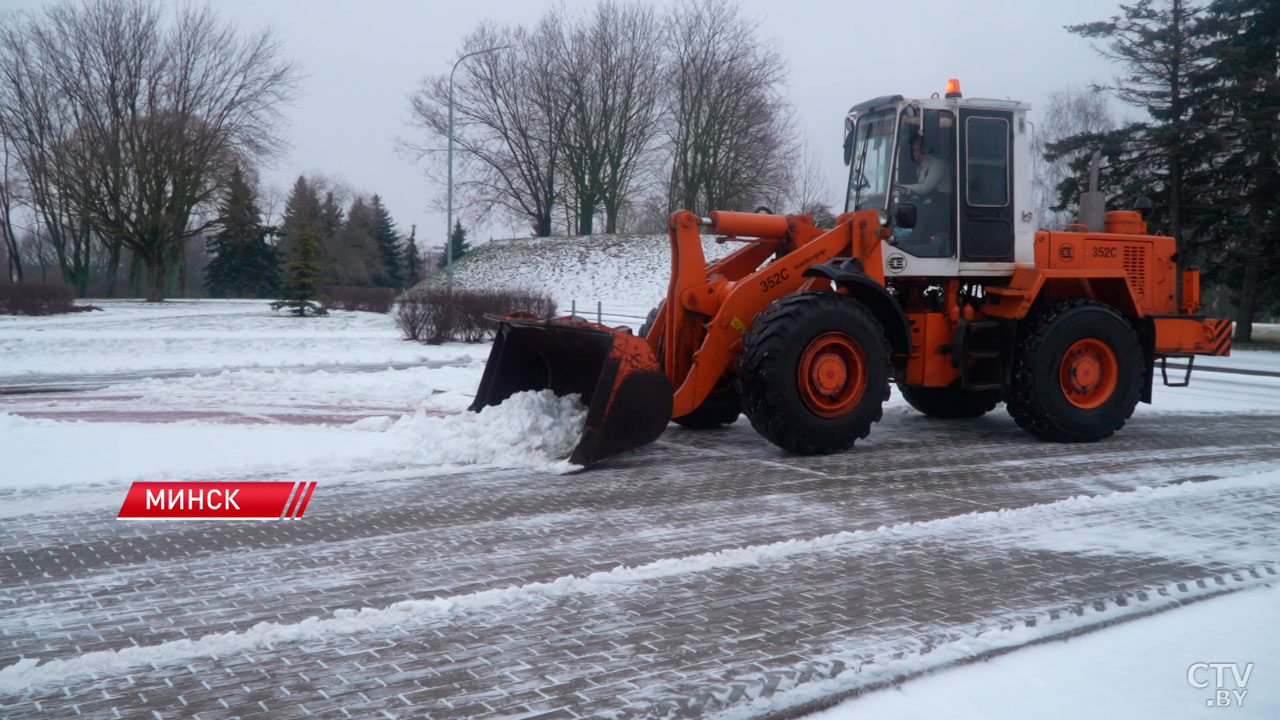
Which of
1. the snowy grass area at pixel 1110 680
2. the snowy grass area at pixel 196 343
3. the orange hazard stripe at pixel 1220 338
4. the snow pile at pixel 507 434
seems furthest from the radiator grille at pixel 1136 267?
the snowy grass area at pixel 196 343

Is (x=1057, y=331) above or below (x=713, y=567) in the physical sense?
above

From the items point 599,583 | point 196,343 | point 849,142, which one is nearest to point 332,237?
point 196,343

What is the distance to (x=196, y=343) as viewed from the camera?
1909 cm

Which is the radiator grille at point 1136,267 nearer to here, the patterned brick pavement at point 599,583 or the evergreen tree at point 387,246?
the patterned brick pavement at point 599,583

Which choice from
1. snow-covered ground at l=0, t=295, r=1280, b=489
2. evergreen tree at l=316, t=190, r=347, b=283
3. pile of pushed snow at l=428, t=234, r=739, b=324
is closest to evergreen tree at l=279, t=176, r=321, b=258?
evergreen tree at l=316, t=190, r=347, b=283

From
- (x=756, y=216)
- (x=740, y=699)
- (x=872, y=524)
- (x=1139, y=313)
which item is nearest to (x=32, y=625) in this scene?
(x=740, y=699)

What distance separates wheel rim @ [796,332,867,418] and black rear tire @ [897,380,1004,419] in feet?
7.56

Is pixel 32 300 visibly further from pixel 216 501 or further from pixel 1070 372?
pixel 1070 372

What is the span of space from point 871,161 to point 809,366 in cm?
243

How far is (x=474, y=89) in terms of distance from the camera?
46281 mm

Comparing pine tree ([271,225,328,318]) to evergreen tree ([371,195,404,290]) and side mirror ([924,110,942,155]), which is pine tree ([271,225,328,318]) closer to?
→ side mirror ([924,110,942,155])

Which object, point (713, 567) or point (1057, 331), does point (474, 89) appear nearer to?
point (1057, 331)

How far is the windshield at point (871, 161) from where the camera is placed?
8.37 meters

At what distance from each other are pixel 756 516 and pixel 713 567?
106 centimetres
